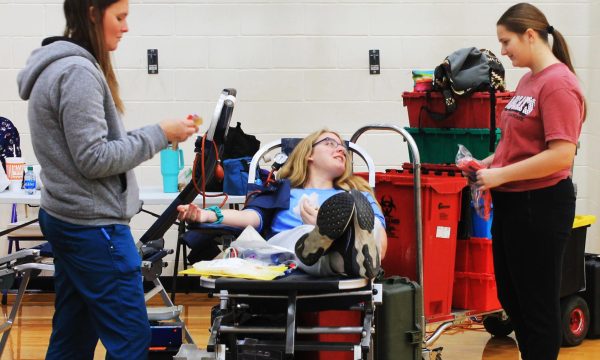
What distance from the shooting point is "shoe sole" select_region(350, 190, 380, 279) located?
2785 millimetres

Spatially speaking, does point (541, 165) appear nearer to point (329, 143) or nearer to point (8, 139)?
point (329, 143)

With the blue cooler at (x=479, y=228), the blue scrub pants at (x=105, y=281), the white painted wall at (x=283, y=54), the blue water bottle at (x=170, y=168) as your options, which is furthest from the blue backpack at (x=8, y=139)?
the blue scrub pants at (x=105, y=281)

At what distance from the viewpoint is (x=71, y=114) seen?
A: 241 centimetres

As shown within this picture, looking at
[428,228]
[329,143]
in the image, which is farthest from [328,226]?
[428,228]

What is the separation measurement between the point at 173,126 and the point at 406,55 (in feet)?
11.3

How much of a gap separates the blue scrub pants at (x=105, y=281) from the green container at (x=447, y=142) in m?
1.89

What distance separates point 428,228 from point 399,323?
0.49 m

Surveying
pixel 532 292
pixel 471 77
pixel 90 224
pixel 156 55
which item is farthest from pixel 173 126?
pixel 156 55

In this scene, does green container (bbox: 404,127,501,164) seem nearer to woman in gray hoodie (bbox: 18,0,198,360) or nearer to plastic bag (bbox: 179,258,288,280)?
plastic bag (bbox: 179,258,288,280)

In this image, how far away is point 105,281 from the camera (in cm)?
253

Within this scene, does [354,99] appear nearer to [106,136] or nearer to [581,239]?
[581,239]

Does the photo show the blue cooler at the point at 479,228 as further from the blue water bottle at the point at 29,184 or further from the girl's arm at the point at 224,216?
the blue water bottle at the point at 29,184

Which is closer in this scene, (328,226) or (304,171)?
(328,226)

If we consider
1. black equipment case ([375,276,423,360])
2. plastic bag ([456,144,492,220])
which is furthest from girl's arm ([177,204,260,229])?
plastic bag ([456,144,492,220])
